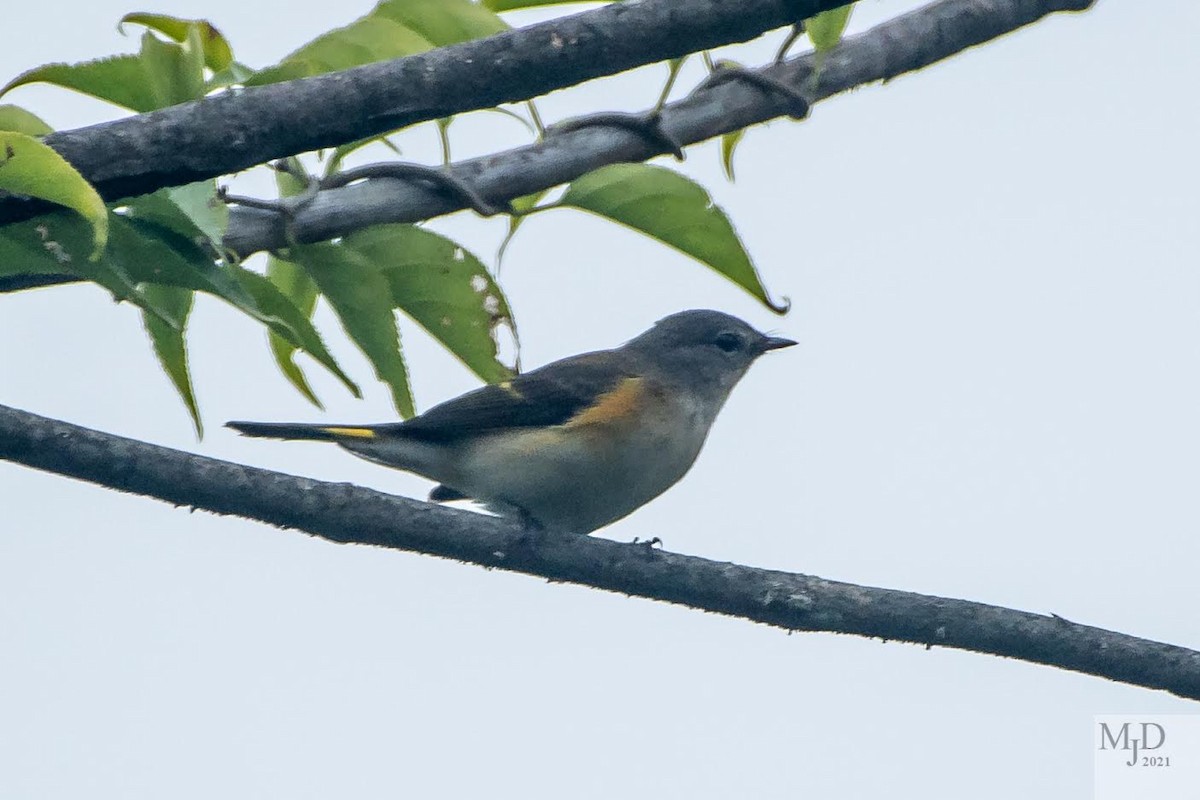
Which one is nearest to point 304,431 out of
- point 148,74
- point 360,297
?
point 360,297

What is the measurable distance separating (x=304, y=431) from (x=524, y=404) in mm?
926

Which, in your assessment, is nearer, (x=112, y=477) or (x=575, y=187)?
(x=112, y=477)

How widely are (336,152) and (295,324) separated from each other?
0.40 meters

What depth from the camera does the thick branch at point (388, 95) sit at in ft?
6.45

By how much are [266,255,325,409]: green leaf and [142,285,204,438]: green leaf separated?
300 mm

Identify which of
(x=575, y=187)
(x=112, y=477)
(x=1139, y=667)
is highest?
(x=575, y=187)

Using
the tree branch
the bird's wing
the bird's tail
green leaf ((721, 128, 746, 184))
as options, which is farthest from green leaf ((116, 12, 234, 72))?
the bird's wing

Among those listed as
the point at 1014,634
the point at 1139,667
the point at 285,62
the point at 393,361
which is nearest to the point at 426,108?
the point at 285,62

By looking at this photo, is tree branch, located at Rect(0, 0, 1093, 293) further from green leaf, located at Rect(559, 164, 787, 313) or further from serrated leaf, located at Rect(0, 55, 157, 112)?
serrated leaf, located at Rect(0, 55, 157, 112)

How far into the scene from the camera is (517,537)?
95.5 inches

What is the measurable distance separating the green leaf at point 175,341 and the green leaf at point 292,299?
30cm

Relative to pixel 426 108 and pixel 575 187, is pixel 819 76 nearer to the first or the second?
pixel 575 187

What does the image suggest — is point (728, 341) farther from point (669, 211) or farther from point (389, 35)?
point (389, 35)

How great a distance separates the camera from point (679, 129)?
2.72 metres
